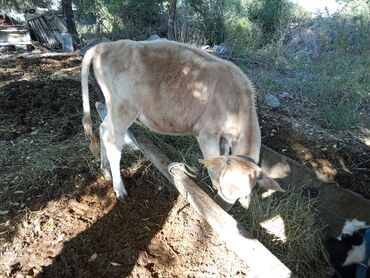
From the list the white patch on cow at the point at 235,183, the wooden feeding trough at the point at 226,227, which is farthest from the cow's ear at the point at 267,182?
the wooden feeding trough at the point at 226,227

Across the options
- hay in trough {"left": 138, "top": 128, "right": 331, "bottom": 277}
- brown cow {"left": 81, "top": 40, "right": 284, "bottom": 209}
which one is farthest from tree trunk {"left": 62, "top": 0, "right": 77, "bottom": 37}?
hay in trough {"left": 138, "top": 128, "right": 331, "bottom": 277}

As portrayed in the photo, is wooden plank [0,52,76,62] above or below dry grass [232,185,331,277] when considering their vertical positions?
below

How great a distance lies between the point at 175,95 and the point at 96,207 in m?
1.39

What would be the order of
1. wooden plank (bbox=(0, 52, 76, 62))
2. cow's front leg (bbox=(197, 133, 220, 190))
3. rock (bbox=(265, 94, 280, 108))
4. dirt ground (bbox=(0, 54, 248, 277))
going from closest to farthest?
dirt ground (bbox=(0, 54, 248, 277))
cow's front leg (bbox=(197, 133, 220, 190))
rock (bbox=(265, 94, 280, 108))
wooden plank (bbox=(0, 52, 76, 62))

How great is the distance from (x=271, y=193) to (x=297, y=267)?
0.95 meters

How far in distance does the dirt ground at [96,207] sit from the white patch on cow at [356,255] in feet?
2.99

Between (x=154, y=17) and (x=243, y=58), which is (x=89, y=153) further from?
(x=154, y=17)

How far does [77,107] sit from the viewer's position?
5371 mm

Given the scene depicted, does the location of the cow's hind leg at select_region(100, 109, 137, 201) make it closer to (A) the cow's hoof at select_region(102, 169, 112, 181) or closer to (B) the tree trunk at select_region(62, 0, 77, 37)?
(A) the cow's hoof at select_region(102, 169, 112, 181)

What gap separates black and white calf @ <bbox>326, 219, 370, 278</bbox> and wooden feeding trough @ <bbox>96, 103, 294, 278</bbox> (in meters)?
0.55

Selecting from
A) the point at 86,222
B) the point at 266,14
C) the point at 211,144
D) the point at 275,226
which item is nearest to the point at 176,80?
the point at 211,144

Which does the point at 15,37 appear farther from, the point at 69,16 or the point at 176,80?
the point at 176,80

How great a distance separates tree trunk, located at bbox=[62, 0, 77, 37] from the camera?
35.6 feet

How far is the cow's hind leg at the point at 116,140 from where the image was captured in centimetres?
332
